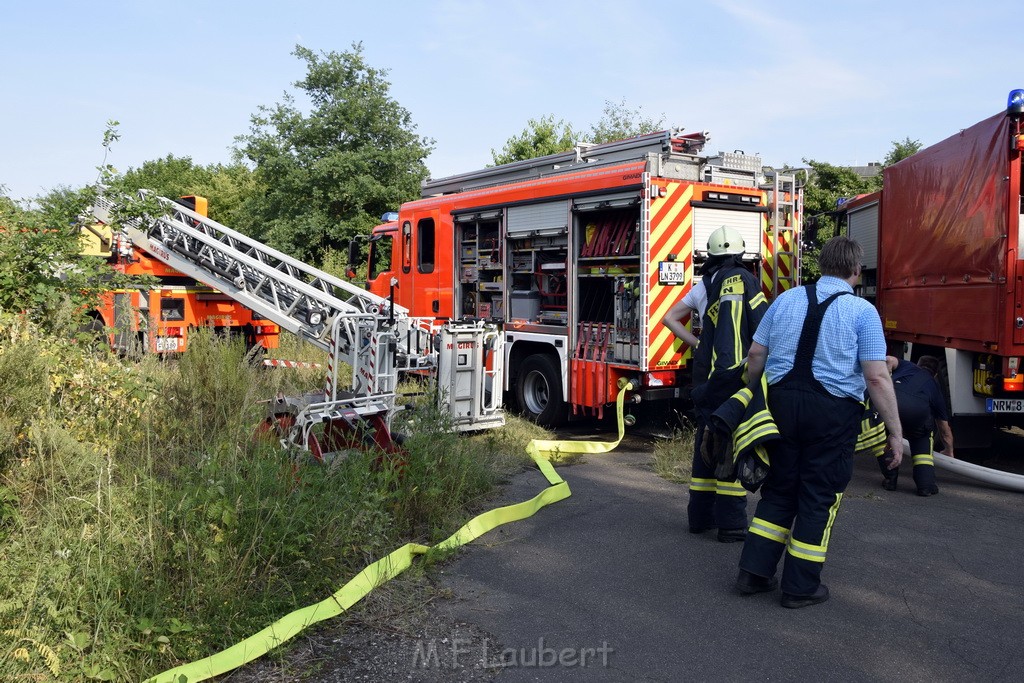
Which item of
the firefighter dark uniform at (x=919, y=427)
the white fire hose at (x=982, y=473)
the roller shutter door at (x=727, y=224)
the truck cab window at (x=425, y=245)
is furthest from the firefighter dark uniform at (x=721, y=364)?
the truck cab window at (x=425, y=245)

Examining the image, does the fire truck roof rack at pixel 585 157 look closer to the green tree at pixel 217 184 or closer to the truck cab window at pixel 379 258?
the truck cab window at pixel 379 258

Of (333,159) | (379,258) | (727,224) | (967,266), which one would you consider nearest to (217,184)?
(333,159)

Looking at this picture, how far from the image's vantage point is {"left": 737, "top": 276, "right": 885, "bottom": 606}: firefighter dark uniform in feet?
13.5

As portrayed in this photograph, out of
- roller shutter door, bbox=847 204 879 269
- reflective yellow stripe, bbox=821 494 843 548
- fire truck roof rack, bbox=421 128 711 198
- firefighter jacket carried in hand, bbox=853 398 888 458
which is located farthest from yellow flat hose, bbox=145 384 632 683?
roller shutter door, bbox=847 204 879 269

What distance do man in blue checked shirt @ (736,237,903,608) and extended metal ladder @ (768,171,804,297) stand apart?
4730mm

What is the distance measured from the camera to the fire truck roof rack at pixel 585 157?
849cm

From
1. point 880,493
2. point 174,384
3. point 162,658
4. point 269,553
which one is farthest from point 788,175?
point 162,658

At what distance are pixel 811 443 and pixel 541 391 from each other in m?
5.76

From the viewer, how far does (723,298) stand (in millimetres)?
5129

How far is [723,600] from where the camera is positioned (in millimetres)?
4312

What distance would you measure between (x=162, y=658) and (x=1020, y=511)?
18.6 ft

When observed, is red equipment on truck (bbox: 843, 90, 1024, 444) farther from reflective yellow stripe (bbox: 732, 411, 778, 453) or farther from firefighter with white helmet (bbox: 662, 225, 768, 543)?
reflective yellow stripe (bbox: 732, 411, 778, 453)

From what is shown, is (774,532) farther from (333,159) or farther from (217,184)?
(217,184)

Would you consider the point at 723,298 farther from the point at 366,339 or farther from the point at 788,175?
the point at 788,175
